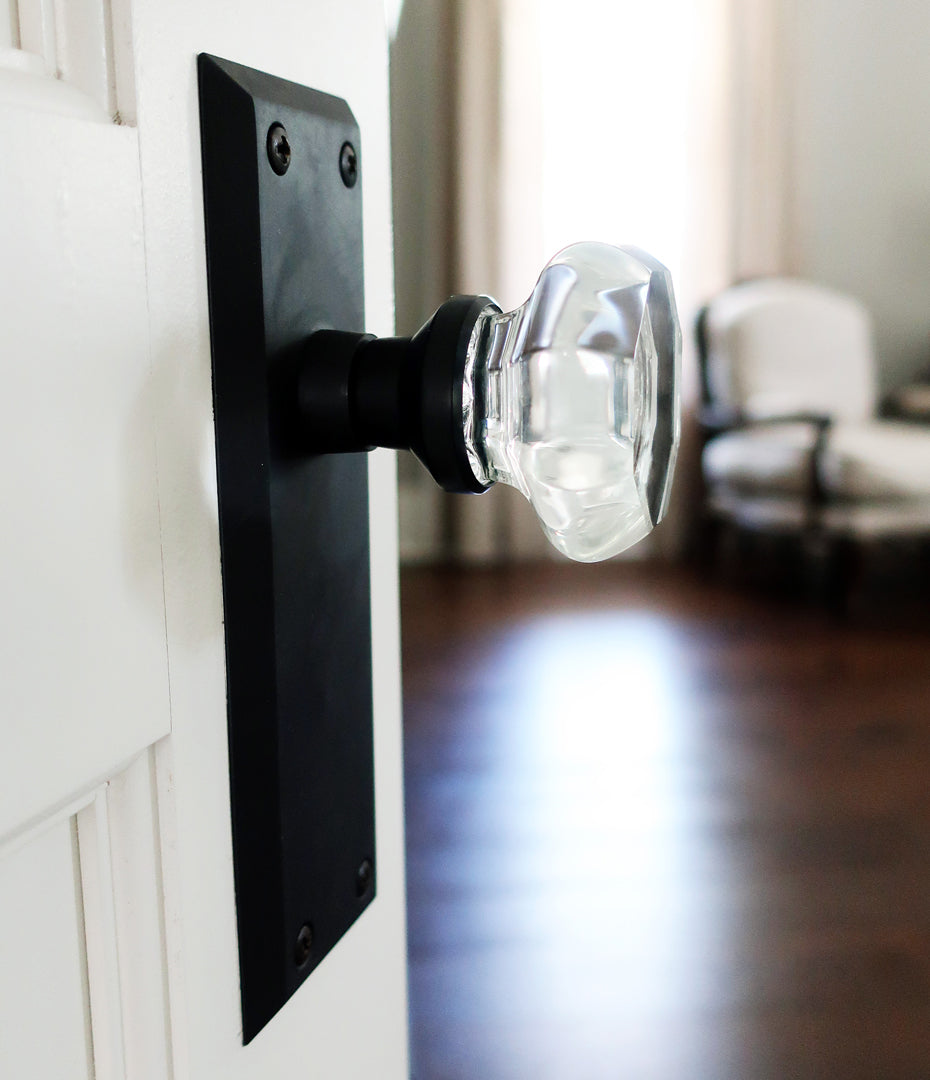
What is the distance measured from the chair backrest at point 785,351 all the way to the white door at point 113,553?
242cm

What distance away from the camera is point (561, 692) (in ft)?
5.92

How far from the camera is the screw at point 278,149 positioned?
0.21 m

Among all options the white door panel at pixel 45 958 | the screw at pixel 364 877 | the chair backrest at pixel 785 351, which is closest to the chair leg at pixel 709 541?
the chair backrest at pixel 785 351

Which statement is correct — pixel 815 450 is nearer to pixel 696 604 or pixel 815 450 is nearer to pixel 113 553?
pixel 696 604

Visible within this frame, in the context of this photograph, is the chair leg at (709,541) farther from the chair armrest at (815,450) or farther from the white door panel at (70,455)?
the white door panel at (70,455)

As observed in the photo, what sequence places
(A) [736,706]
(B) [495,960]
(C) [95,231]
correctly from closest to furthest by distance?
(C) [95,231] → (B) [495,960] → (A) [736,706]

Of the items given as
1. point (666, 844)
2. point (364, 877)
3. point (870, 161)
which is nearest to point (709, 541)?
point (870, 161)

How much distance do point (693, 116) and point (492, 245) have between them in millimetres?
609

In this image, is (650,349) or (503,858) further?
(503,858)

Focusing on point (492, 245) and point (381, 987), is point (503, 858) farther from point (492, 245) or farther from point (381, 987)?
point (492, 245)

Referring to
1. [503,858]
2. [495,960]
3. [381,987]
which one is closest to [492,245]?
[503,858]

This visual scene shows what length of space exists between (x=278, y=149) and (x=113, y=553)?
0.09 m

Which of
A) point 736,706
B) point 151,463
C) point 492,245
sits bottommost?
point 736,706

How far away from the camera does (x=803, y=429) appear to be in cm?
245
